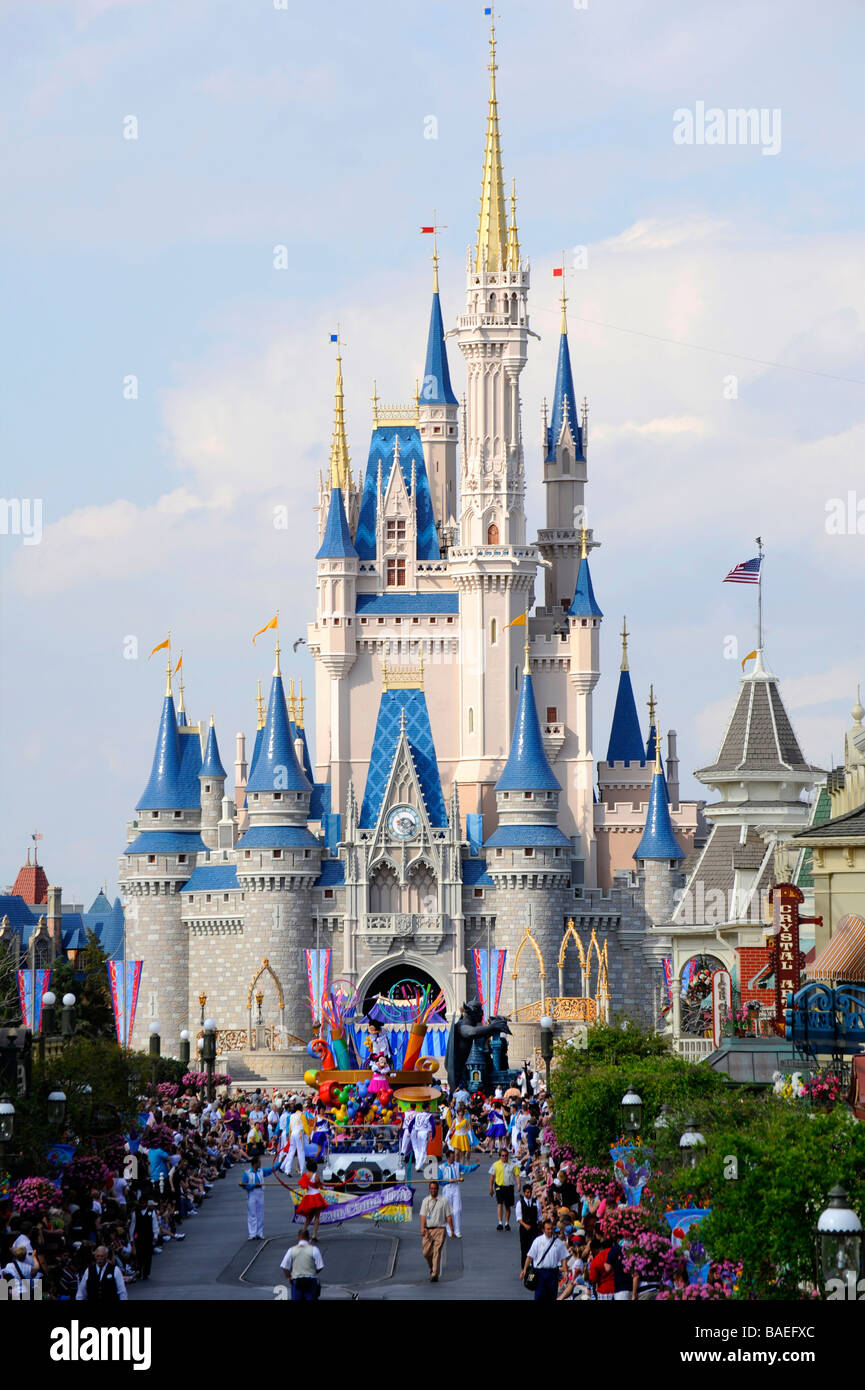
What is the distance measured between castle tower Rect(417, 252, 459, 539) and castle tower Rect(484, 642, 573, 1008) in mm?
11424

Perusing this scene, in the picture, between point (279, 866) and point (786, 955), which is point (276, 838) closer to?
point (279, 866)

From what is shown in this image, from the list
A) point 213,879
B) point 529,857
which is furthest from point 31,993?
point 529,857

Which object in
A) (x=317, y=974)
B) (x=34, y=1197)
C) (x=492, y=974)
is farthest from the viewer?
(x=317, y=974)

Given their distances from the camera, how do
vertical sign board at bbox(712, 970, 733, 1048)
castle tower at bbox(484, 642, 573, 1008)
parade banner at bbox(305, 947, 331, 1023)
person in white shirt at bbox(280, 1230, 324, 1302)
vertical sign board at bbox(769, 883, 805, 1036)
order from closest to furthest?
person in white shirt at bbox(280, 1230, 324, 1302) < vertical sign board at bbox(769, 883, 805, 1036) < vertical sign board at bbox(712, 970, 733, 1048) < parade banner at bbox(305, 947, 331, 1023) < castle tower at bbox(484, 642, 573, 1008)

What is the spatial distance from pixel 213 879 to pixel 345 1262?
57.0 m

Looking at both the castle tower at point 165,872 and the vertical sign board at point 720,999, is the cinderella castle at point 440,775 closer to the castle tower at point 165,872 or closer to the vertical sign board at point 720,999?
the castle tower at point 165,872

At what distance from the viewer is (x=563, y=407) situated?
9744 centimetres

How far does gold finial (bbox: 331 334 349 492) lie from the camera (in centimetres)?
9606

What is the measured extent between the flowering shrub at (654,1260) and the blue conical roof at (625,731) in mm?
71303

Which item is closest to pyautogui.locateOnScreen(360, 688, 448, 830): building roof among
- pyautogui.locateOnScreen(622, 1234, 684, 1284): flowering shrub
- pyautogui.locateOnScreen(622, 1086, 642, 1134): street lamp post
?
pyautogui.locateOnScreen(622, 1086, 642, 1134): street lamp post

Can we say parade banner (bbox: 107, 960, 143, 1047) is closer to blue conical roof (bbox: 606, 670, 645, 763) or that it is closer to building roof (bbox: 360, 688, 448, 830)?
building roof (bbox: 360, 688, 448, 830)

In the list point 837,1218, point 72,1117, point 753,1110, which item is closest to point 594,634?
point 72,1117

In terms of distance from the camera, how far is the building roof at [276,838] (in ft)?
282

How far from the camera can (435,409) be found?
9625 cm
